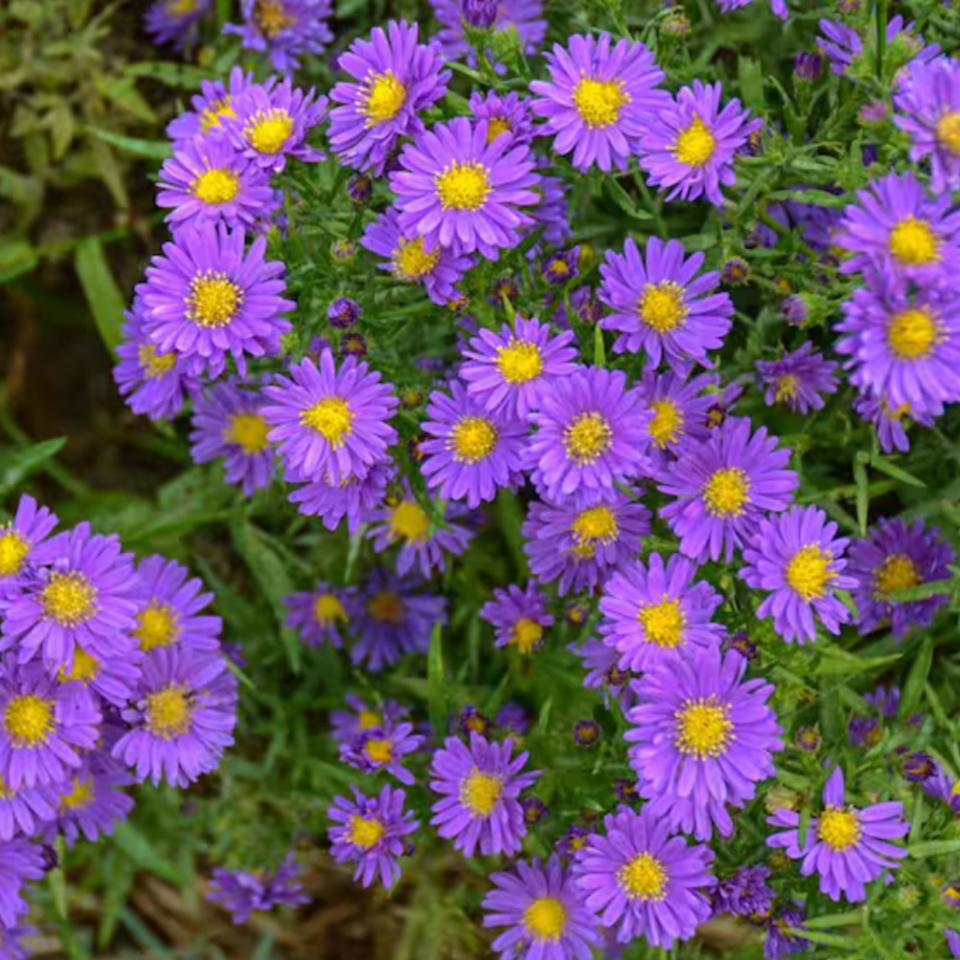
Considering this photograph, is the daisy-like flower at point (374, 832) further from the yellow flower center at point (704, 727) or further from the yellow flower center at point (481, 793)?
the yellow flower center at point (704, 727)

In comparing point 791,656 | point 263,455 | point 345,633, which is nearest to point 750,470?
point 791,656

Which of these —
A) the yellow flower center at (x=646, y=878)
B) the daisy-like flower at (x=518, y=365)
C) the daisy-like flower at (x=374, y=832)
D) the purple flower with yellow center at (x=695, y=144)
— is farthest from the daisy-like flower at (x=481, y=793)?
the purple flower with yellow center at (x=695, y=144)

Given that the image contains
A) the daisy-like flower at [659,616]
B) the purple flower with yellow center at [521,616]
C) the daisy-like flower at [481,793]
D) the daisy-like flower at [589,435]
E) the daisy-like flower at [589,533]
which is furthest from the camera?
the purple flower with yellow center at [521,616]

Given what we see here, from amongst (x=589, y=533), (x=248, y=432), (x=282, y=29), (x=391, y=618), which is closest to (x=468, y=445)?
(x=589, y=533)

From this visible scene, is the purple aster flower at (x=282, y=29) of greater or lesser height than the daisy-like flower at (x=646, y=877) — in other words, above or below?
above

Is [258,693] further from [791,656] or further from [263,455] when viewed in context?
[791,656]

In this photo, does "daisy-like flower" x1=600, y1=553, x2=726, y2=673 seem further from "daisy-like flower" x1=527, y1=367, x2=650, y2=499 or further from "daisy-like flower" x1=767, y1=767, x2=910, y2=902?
"daisy-like flower" x1=767, y1=767, x2=910, y2=902
